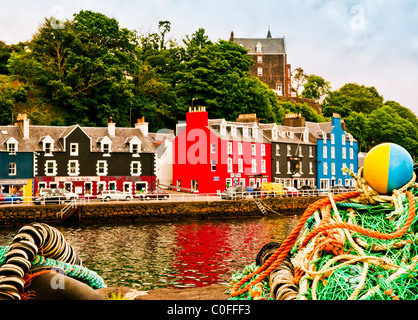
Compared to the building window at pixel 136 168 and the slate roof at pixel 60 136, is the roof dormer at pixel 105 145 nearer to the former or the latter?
the slate roof at pixel 60 136

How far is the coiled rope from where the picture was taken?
223 inches

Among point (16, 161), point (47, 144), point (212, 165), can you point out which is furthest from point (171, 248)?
point (212, 165)

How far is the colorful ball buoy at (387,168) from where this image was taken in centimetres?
603

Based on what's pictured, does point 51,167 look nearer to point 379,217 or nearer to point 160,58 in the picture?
point 160,58

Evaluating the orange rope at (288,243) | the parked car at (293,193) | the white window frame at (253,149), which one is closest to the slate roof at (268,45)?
the white window frame at (253,149)

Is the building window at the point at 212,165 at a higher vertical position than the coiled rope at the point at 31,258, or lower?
higher

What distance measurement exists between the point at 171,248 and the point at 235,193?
2203 cm

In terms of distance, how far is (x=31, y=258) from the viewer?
244 inches

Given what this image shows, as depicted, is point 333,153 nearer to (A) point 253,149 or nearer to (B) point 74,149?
(A) point 253,149

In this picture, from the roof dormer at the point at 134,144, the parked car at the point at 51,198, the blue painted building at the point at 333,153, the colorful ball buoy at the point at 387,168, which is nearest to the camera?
the colorful ball buoy at the point at 387,168

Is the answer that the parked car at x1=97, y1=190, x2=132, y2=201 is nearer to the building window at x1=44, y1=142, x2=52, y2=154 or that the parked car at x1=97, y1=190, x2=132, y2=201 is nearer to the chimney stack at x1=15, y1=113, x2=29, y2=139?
the building window at x1=44, y1=142, x2=52, y2=154

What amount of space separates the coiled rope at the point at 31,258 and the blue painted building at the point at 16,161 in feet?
135

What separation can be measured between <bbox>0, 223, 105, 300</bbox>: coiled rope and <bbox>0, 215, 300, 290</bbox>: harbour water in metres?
9.98

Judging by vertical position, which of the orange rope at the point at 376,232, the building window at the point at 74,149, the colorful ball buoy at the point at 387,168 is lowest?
the orange rope at the point at 376,232
